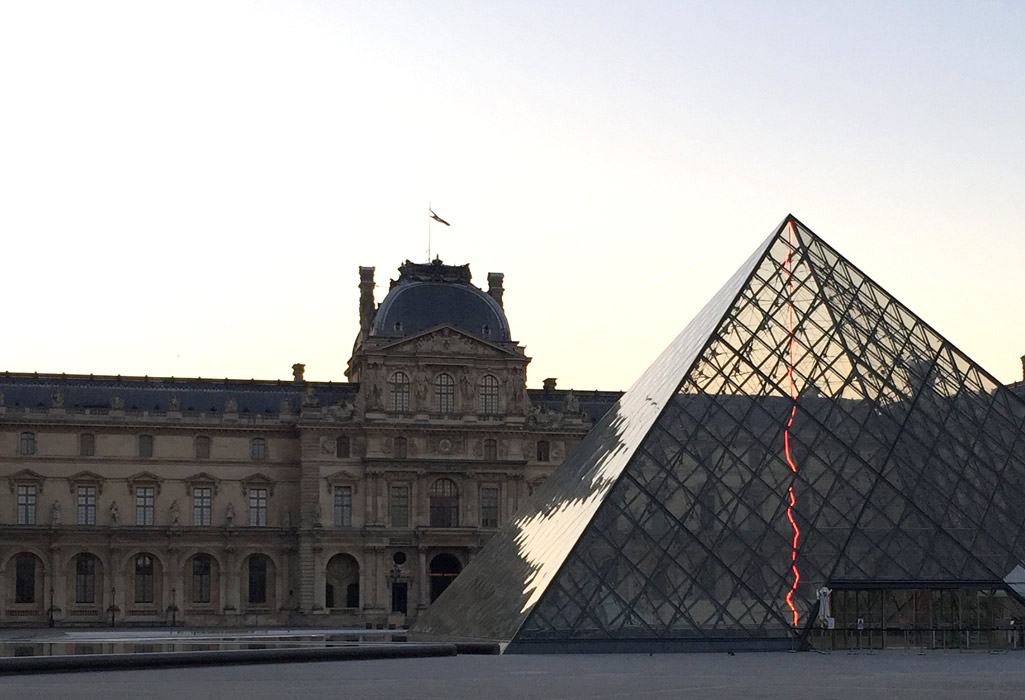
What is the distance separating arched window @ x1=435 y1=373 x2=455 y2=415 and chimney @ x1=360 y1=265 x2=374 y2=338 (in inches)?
183

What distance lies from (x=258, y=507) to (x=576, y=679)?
50.8 m

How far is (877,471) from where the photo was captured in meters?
31.7

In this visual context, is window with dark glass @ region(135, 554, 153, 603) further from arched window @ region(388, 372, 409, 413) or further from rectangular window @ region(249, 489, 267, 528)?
arched window @ region(388, 372, 409, 413)

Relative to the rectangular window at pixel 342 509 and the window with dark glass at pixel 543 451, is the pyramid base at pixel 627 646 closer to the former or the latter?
the rectangular window at pixel 342 509

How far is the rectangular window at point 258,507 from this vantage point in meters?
71.6

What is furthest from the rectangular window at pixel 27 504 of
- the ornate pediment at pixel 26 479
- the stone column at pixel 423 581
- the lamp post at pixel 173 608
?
the stone column at pixel 423 581

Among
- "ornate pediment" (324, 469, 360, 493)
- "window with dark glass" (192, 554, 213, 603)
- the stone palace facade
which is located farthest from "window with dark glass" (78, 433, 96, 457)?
"ornate pediment" (324, 469, 360, 493)

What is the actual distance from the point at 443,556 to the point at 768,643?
43898 millimetres

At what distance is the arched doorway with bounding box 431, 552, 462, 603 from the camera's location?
71.7 m

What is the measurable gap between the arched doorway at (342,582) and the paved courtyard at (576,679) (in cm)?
4277

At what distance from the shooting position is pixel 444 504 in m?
72.1

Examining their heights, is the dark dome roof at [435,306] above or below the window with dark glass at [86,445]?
above

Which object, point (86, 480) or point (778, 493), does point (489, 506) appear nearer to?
point (86, 480)

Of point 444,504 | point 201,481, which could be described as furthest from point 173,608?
point 444,504
